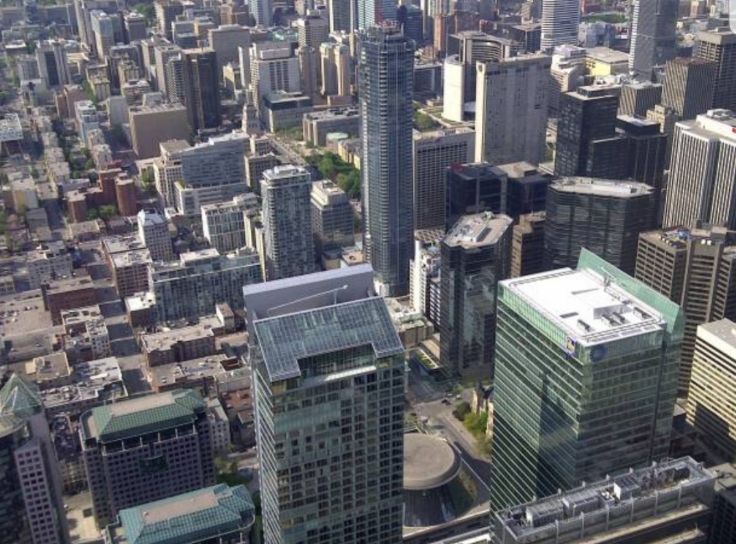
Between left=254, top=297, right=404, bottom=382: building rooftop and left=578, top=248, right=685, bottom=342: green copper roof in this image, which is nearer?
left=254, top=297, right=404, bottom=382: building rooftop

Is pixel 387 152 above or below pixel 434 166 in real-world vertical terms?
above

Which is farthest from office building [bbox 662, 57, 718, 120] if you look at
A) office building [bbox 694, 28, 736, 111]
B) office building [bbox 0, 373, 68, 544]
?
office building [bbox 0, 373, 68, 544]

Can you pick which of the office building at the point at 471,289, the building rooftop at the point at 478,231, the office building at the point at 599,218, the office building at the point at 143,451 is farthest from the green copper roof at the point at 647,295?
the office building at the point at 599,218

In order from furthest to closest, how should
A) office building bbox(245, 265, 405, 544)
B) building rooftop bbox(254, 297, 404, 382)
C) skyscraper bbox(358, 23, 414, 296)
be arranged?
skyscraper bbox(358, 23, 414, 296) → office building bbox(245, 265, 405, 544) → building rooftop bbox(254, 297, 404, 382)

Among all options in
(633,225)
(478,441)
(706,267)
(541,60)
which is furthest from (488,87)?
(478,441)

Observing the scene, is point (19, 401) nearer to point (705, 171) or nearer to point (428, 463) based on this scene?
point (428, 463)

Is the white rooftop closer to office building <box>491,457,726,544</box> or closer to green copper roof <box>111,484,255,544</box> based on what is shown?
office building <box>491,457,726,544</box>

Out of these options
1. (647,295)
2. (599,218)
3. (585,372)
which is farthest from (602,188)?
(585,372)
